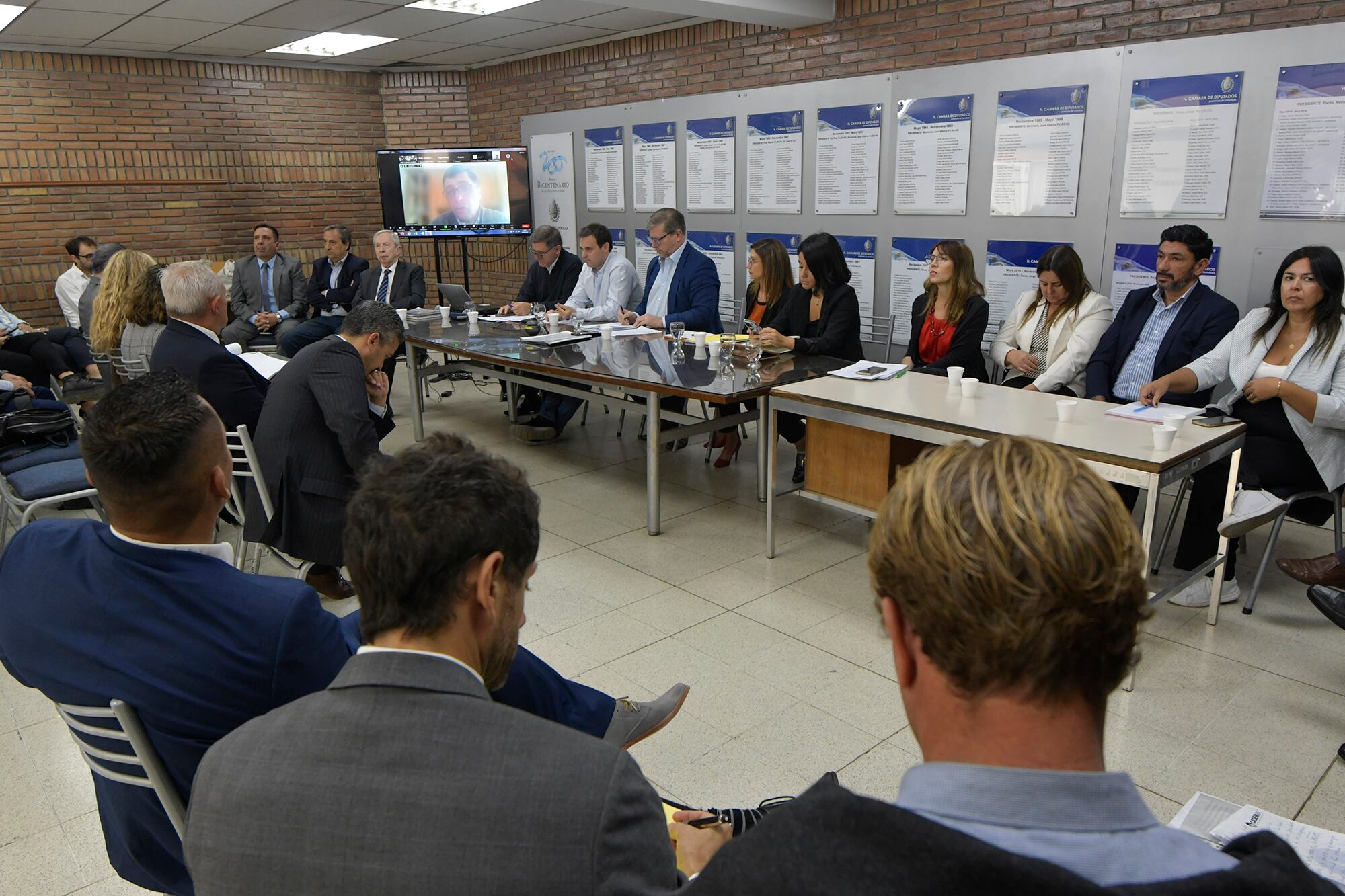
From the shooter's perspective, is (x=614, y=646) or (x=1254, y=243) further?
(x=1254, y=243)

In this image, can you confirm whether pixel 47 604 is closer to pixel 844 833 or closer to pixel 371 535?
pixel 371 535

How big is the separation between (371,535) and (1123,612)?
33.1 inches

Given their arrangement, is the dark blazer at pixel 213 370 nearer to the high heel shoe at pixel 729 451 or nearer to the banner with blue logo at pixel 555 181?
the high heel shoe at pixel 729 451

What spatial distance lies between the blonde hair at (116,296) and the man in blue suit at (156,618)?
288 centimetres

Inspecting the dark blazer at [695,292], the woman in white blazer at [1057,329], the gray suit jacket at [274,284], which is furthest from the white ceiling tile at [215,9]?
the woman in white blazer at [1057,329]

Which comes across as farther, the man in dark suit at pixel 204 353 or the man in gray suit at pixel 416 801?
the man in dark suit at pixel 204 353

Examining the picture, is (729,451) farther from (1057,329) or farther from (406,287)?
(406,287)

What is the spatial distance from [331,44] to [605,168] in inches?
100

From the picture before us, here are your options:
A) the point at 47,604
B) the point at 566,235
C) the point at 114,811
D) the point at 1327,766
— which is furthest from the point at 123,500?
the point at 566,235

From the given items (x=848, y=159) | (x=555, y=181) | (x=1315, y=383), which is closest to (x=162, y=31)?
(x=555, y=181)

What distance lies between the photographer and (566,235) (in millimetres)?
8297

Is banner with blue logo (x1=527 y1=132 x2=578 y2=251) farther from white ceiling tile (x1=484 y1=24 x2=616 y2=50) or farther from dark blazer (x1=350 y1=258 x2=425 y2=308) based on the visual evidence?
dark blazer (x1=350 y1=258 x2=425 y2=308)

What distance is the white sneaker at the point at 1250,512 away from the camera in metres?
3.00

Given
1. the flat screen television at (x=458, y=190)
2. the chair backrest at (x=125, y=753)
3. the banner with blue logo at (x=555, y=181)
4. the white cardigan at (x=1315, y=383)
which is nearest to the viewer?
the chair backrest at (x=125, y=753)
